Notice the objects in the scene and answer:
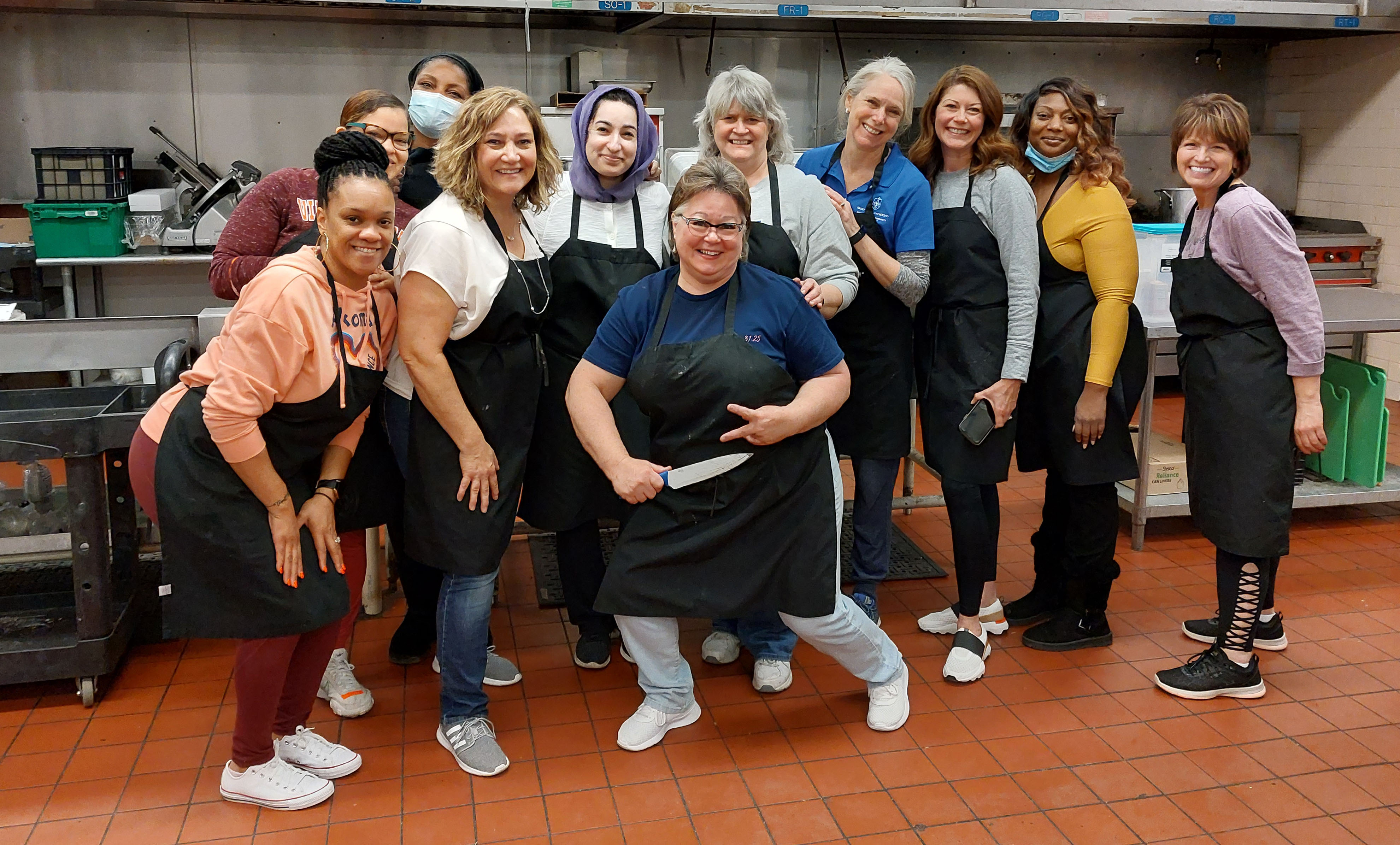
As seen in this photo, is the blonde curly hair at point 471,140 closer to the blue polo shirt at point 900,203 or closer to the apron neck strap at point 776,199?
the apron neck strap at point 776,199

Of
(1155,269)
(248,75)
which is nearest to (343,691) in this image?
(1155,269)

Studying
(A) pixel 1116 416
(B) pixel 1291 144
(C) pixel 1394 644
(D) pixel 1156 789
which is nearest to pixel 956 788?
(D) pixel 1156 789

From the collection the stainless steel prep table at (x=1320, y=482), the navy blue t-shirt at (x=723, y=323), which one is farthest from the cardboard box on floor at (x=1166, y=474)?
the navy blue t-shirt at (x=723, y=323)

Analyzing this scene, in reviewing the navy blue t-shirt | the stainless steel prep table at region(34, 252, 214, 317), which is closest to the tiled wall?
the navy blue t-shirt

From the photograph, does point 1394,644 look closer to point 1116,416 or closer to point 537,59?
point 1116,416

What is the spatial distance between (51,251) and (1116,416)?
4840 mm

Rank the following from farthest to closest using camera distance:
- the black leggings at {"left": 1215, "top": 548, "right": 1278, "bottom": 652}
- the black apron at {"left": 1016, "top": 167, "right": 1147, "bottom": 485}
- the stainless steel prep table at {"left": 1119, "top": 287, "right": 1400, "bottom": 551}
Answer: the stainless steel prep table at {"left": 1119, "top": 287, "right": 1400, "bottom": 551} < the black apron at {"left": 1016, "top": 167, "right": 1147, "bottom": 485} < the black leggings at {"left": 1215, "top": 548, "right": 1278, "bottom": 652}

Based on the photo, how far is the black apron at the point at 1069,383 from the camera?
3012 mm

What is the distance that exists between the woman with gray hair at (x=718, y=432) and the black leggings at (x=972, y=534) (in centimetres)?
63

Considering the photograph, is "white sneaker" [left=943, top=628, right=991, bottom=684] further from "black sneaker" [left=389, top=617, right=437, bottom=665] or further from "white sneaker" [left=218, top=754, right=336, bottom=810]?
"white sneaker" [left=218, top=754, right=336, bottom=810]

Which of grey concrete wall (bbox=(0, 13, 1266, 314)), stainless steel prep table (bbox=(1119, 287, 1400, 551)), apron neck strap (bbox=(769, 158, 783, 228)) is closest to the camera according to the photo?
apron neck strap (bbox=(769, 158, 783, 228))

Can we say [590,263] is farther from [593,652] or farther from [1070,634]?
[1070,634]

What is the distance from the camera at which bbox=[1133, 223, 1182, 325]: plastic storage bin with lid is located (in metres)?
4.15

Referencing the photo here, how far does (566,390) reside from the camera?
8.73ft
